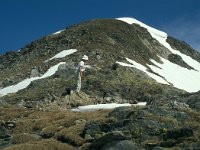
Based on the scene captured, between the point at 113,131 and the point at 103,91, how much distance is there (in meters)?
32.7

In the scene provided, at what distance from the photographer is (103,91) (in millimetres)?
51812

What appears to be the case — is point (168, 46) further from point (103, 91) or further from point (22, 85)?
point (103, 91)

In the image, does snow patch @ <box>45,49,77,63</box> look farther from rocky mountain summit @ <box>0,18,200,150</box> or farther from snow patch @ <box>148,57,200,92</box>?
snow patch @ <box>148,57,200,92</box>

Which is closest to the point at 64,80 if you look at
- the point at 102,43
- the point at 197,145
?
the point at 102,43

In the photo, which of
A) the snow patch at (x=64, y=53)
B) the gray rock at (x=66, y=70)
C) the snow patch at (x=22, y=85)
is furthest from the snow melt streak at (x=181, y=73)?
the snow patch at (x=22, y=85)

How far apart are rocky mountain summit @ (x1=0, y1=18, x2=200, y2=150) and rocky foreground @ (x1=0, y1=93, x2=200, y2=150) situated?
1.5 inches

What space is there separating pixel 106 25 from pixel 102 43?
15.8 m

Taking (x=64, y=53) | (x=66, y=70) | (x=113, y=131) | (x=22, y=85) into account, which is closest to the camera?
(x=113, y=131)

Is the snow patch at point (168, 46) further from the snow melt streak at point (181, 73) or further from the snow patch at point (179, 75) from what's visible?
the snow patch at point (179, 75)

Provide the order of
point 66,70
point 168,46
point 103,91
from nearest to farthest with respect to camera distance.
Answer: point 103,91
point 66,70
point 168,46

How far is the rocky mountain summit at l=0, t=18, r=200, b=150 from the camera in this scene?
19.8 meters

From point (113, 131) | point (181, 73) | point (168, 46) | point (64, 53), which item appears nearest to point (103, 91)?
point (64, 53)

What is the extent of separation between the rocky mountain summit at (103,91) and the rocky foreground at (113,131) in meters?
0.04

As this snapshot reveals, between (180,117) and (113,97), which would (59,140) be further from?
(113,97)
